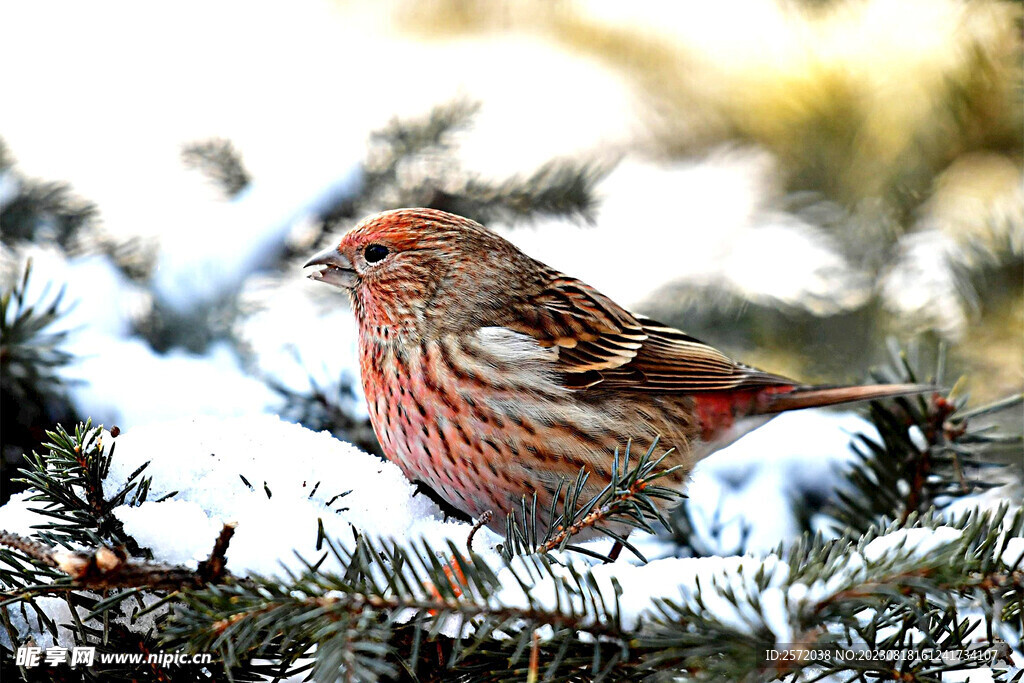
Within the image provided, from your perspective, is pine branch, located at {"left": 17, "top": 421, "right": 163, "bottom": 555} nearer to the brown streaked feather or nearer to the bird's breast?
the bird's breast

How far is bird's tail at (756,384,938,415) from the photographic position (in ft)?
9.42

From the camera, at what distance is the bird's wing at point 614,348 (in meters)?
3.08

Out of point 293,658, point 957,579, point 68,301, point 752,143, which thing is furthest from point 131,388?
point 752,143

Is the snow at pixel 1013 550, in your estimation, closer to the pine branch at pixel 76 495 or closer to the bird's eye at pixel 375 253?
the pine branch at pixel 76 495

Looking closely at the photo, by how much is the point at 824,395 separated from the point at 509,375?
3.91 ft

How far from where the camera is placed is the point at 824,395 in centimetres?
321

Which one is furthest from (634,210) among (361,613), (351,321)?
(361,613)

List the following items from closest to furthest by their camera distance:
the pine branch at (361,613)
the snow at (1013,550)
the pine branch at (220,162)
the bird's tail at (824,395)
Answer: the pine branch at (361,613) → the snow at (1013,550) → the bird's tail at (824,395) → the pine branch at (220,162)

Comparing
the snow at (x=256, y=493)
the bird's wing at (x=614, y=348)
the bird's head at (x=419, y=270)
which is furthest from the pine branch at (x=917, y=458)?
the snow at (x=256, y=493)

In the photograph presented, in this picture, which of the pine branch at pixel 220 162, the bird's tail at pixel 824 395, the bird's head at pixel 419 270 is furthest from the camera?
the pine branch at pixel 220 162

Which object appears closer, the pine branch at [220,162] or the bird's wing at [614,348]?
the bird's wing at [614,348]

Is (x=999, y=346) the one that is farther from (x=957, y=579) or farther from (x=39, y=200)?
(x=39, y=200)

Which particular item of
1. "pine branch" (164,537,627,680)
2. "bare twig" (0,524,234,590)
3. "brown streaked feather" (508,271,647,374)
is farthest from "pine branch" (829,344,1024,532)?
"bare twig" (0,524,234,590)

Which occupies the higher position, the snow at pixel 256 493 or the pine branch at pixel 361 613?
the snow at pixel 256 493
